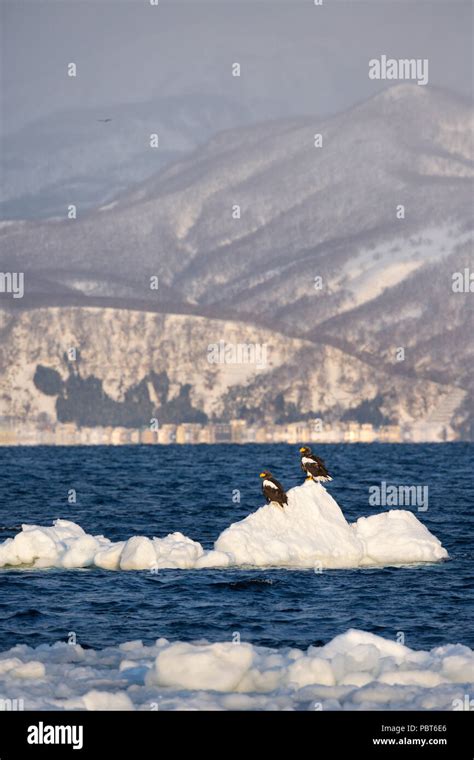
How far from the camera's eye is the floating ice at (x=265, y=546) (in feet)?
206

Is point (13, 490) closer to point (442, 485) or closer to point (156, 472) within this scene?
point (442, 485)

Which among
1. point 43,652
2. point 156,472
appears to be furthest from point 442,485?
point 43,652

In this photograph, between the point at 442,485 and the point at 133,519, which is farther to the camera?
the point at 442,485

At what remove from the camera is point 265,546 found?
63.2 metres

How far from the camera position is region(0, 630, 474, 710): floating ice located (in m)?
38.6

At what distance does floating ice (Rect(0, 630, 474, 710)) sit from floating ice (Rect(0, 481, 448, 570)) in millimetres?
18041

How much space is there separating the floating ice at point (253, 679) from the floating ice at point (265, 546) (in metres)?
18.0
